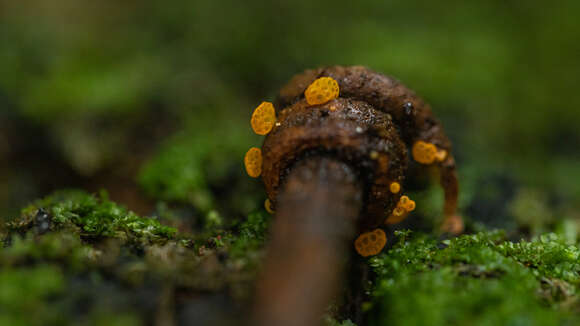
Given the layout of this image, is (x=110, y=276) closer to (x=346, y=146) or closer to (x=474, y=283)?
(x=346, y=146)

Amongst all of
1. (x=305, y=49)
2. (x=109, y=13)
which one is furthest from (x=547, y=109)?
(x=109, y=13)

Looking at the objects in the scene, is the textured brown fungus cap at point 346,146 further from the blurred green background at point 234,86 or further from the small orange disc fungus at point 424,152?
the blurred green background at point 234,86

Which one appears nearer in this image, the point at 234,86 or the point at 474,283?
the point at 474,283

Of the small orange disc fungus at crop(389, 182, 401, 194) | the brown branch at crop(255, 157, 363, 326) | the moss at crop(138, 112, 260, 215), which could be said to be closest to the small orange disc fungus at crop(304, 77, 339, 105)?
the brown branch at crop(255, 157, 363, 326)

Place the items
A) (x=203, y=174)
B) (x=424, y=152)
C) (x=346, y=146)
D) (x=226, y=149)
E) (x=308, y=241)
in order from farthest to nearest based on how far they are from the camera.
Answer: (x=226, y=149) < (x=203, y=174) < (x=424, y=152) < (x=346, y=146) < (x=308, y=241)

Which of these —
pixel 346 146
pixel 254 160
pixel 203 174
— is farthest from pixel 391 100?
pixel 203 174

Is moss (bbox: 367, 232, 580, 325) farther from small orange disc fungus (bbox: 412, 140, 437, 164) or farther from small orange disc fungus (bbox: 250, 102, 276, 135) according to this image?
small orange disc fungus (bbox: 250, 102, 276, 135)
